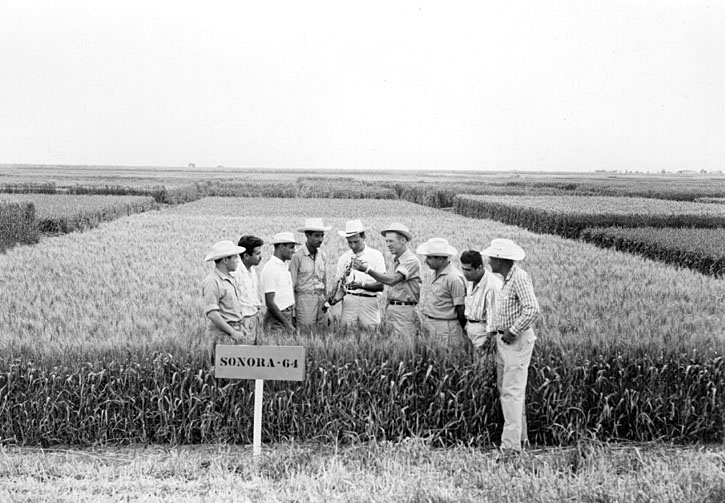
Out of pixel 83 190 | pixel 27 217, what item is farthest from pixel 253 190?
pixel 27 217

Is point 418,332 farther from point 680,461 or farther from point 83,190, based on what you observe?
point 83,190

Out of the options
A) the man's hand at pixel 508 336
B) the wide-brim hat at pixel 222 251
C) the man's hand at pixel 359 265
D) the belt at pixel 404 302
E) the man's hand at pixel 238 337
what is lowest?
the man's hand at pixel 238 337

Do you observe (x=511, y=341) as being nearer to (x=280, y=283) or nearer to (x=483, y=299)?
(x=483, y=299)

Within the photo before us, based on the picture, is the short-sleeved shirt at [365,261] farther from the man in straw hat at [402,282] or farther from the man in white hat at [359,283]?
the man in straw hat at [402,282]

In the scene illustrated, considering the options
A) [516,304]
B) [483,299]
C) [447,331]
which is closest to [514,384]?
[516,304]

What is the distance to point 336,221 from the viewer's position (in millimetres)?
28234

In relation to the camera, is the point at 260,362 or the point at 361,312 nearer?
the point at 260,362

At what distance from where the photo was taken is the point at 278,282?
738 cm

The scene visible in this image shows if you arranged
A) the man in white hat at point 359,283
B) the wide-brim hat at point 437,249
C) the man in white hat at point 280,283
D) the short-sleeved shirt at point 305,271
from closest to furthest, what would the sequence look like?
the wide-brim hat at point 437,249
the man in white hat at point 280,283
the man in white hat at point 359,283
the short-sleeved shirt at point 305,271

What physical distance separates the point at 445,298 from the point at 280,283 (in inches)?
73.7

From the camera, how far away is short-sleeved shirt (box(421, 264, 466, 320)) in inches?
266

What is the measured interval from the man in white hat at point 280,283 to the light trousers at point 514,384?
101 inches

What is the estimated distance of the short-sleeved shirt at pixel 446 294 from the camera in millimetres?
6766

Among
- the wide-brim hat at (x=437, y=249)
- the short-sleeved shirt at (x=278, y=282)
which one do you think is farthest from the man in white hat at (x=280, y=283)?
the wide-brim hat at (x=437, y=249)
